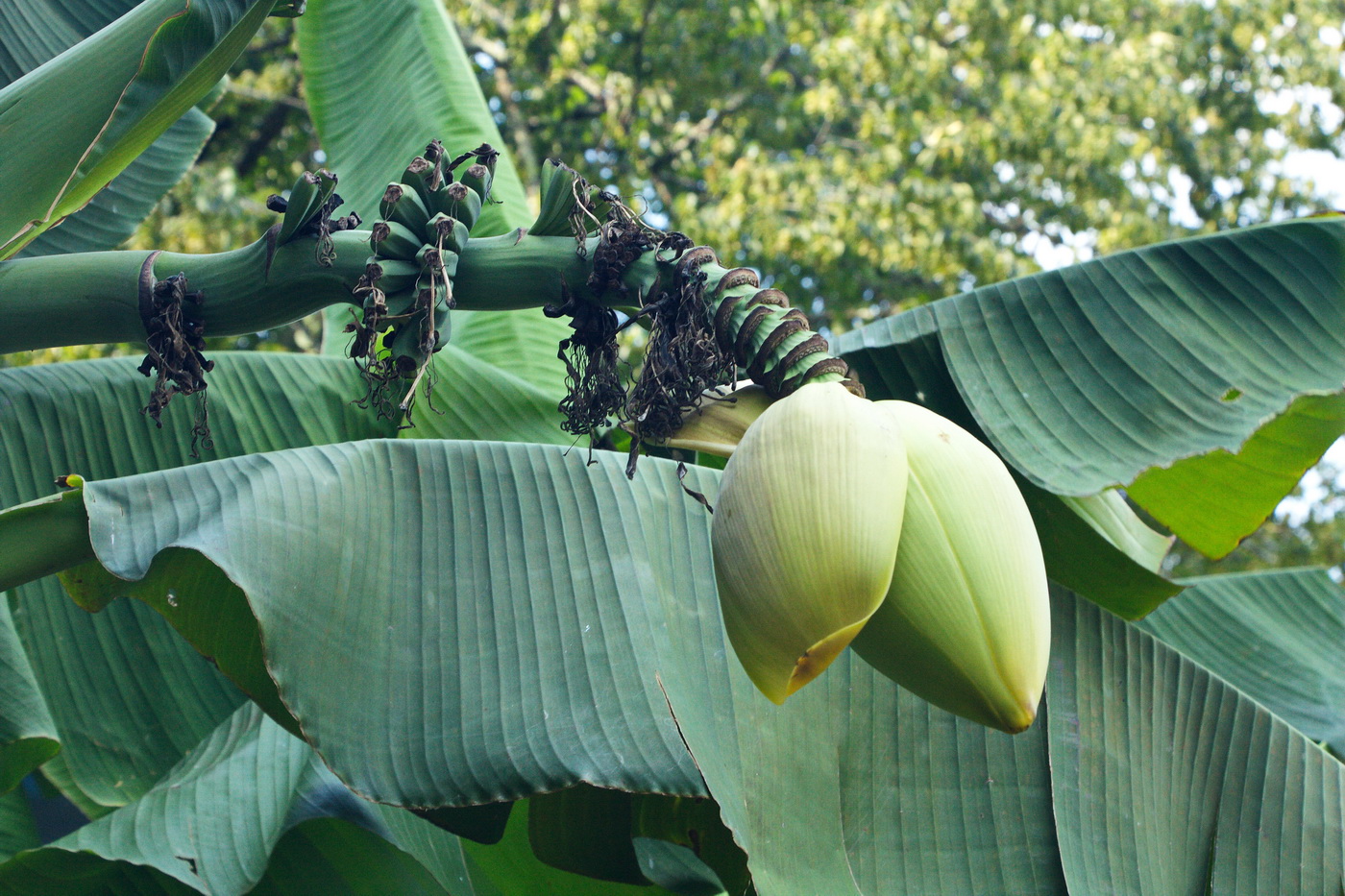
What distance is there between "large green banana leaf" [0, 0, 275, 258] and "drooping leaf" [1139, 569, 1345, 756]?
137cm

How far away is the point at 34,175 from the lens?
2.64 ft

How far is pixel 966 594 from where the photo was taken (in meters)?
0.56

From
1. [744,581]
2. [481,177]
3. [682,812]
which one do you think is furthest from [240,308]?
[682,812]

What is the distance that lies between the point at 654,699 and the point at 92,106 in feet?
2.04

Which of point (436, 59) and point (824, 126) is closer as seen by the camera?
point (436, 59)

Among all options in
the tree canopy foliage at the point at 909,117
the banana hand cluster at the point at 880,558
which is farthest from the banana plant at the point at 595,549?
the tree canopy foliage at the point at 909,117

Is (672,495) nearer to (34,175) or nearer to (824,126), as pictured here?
(34,175)

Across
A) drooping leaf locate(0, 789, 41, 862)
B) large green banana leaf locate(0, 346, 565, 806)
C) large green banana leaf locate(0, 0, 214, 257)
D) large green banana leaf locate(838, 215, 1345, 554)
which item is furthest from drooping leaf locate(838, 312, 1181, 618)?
drooping leaf locate(0, 789, 41, 862)

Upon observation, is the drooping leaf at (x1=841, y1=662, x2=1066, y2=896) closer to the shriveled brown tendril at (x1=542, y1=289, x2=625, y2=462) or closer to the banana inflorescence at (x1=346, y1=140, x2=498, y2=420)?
the shriveled brown tendril at (x1=542, y1=289, x2=625, y2=462)

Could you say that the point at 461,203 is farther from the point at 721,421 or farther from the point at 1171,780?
the point at 1171,780

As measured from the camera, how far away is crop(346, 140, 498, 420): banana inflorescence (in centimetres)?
74

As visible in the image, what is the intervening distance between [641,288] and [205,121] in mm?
1109

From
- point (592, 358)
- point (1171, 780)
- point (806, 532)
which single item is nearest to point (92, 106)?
point (592, 358)

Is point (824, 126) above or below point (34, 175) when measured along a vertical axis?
below
